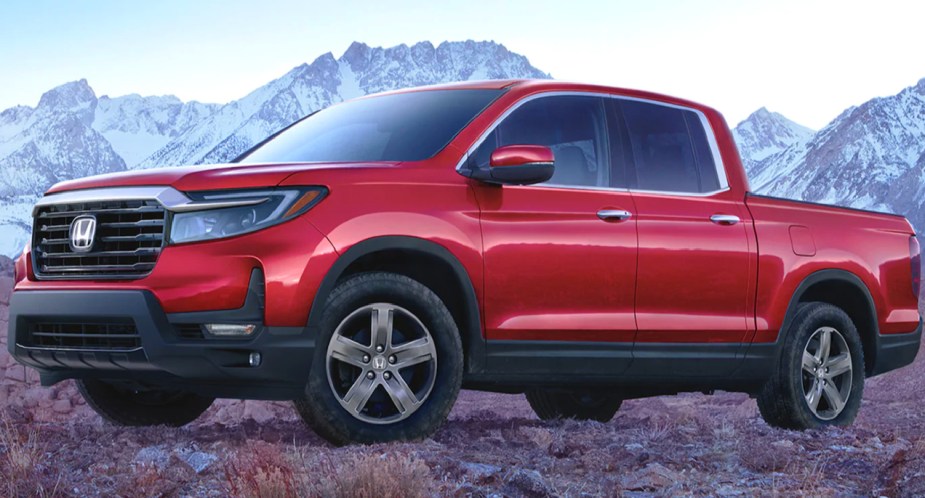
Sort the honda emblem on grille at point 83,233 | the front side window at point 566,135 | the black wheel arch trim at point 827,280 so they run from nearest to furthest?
the honda emblem on grille at point 83,233 → the front side window at point 566,135 → the black wheel arch trim at point 827,280

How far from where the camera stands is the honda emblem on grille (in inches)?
236

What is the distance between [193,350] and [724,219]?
135 inches

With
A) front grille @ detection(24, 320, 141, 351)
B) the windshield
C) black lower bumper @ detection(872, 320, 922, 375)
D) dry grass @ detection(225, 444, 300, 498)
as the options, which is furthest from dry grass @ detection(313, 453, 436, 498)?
black lower bumper @ detection(872, 320, 922, 375)

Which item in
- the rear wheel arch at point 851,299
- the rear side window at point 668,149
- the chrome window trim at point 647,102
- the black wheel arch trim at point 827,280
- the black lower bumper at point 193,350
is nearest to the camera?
the black lower bumper at point 193,350

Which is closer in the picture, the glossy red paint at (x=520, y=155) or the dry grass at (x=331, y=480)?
the dry grass at (x=331, y=480)

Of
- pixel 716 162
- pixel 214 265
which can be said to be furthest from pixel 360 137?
pixel 716 162

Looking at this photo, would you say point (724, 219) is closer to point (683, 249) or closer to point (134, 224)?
point (683, 249)

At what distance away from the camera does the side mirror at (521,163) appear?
616 cm

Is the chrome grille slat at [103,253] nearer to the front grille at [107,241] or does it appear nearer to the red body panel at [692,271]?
the front grille at [107,241]

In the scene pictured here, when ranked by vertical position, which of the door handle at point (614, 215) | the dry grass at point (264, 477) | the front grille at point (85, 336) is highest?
the door handle at point (614, 215)

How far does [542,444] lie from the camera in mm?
6559

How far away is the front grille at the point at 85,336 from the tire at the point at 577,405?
13.9ft

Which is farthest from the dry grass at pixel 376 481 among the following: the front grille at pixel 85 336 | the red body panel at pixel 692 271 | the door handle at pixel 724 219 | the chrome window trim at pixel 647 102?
the door handle at pixel 724 219

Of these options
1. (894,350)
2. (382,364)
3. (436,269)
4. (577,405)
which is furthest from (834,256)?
(382,364)
